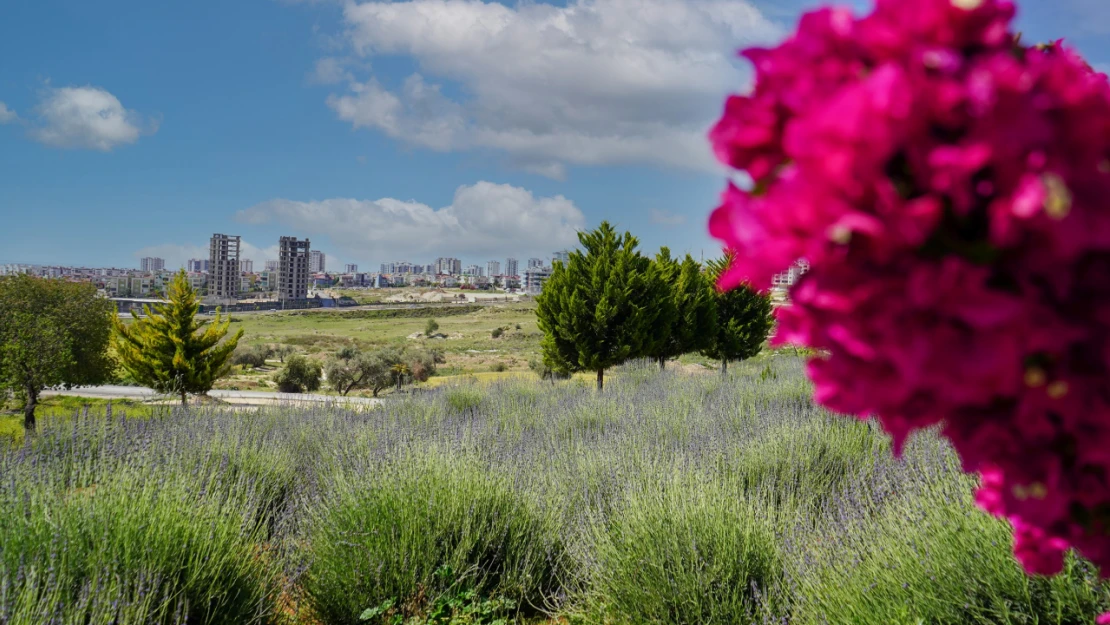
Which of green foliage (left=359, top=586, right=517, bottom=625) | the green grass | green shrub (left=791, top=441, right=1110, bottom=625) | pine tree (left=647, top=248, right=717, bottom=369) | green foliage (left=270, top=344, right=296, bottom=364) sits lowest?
green foliage (left=270, top=344, right=296, bottom=364)

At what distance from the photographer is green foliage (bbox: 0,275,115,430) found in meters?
17.6

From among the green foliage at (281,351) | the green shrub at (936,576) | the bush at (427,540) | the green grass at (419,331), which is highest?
the green shrub at (936,576)

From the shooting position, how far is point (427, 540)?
4.27m

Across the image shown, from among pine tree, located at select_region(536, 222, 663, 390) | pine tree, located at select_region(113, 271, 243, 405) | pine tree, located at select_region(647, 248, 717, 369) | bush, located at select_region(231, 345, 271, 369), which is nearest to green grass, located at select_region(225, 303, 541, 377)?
bush, located at select_region(231, 345, 271, 369)

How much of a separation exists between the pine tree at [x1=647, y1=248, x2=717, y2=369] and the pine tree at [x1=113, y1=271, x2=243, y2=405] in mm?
12793

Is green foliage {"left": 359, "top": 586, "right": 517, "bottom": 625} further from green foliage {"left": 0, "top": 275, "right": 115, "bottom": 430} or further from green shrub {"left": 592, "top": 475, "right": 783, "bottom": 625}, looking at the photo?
green foliage {"left": 0, "top": 275, "right": 115, "bottom": 430}

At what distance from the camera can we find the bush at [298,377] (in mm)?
34344

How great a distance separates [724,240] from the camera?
2.87ft

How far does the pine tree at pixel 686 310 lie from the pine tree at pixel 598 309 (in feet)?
5.66

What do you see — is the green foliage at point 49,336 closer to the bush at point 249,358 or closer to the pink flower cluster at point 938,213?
the pink flower cluster at point 938,213

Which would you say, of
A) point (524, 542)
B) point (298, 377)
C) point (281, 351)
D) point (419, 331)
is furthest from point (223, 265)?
point (524, 542)

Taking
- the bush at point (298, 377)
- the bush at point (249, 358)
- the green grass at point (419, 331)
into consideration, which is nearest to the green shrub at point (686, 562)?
the bush at point (298, 377)

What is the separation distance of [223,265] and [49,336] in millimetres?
142394

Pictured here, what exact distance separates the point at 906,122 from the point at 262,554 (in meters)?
4.58
